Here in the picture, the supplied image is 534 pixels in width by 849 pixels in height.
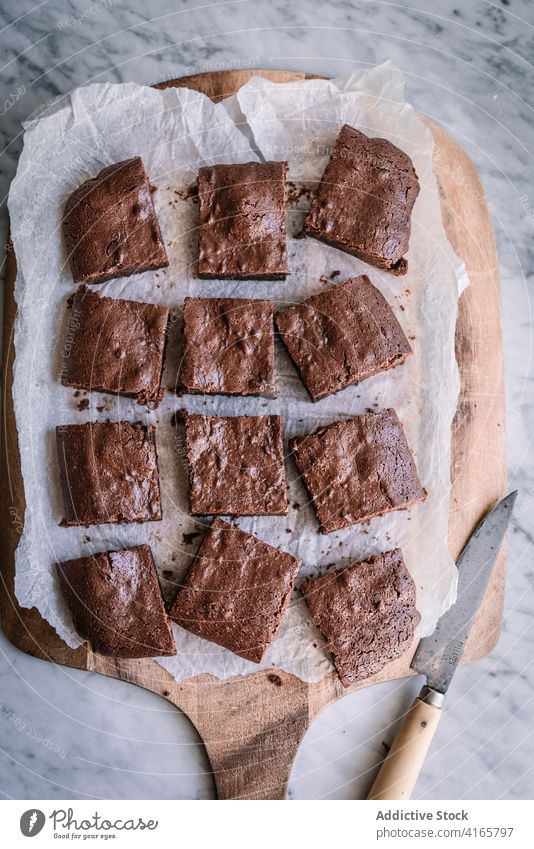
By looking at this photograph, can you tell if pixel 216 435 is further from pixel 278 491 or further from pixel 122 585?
pixel 122 585

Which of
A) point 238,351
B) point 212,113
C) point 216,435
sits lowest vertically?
point 216,435

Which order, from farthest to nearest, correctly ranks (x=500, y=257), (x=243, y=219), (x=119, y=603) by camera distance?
(x=500, y=257) < (x=243, y=219) < (x=119, y=603)

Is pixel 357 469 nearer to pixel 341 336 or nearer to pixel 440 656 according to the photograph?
pixel 341 336

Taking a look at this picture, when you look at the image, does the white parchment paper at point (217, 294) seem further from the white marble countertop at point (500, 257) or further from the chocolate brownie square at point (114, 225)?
the white marble countertop at point (500, 257)

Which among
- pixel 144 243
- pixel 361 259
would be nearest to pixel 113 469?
pixel 144 243

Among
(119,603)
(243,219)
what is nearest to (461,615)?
(119,603)

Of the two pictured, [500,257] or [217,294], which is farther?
[500,257]
